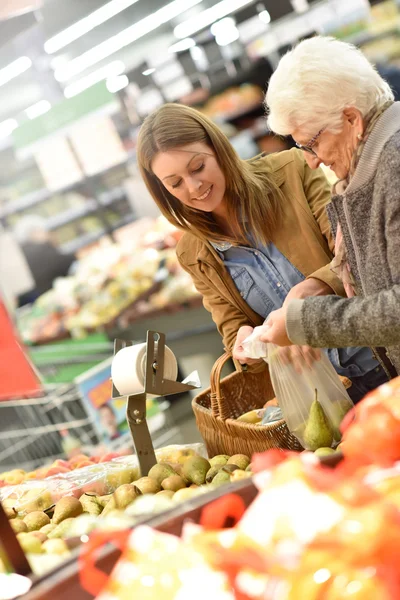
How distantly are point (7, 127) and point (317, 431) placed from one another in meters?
4.83

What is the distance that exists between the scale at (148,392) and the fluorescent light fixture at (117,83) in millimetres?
3815

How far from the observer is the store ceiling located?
4.82m

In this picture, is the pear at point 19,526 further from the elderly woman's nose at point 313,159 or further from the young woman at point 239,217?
the elderly woman's nose at point 313,159

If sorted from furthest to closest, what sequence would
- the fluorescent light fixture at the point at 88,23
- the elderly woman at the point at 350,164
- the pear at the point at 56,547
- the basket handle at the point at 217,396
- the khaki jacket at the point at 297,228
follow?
the fluorescent light fixture at the point at 88,23, the khaki jacket at the point at 297,228, the basket handle at the point at 217,396, the elderly woman at the point at 350,164, the pear at the point at 56,547

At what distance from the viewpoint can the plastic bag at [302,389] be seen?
1.78 m

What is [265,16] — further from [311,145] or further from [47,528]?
[47,528]

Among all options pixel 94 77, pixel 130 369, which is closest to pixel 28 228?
pixel 94 77

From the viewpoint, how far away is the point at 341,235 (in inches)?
67.5

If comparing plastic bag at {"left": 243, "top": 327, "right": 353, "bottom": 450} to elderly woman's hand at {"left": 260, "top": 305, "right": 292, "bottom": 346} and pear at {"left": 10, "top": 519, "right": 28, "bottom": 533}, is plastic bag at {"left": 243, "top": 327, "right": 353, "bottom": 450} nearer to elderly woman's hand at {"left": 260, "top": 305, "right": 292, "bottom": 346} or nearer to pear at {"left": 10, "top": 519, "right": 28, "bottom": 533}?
elderly woman's hand at {"left": 260, "top": 305, "right": 292, "bottom": 346}

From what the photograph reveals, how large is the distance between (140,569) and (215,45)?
4.80 meters

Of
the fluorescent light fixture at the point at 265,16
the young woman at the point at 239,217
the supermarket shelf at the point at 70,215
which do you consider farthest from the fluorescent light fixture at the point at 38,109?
the young woman at the point at 239,217

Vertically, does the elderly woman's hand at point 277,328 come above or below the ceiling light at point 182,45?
below

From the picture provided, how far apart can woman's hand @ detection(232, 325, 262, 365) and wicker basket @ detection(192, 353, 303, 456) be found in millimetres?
36

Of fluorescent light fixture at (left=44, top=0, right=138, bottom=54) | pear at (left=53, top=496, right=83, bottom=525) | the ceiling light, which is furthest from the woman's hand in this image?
fluorescent light fixture at (left=44, top=0, right=138, bottom=54)
